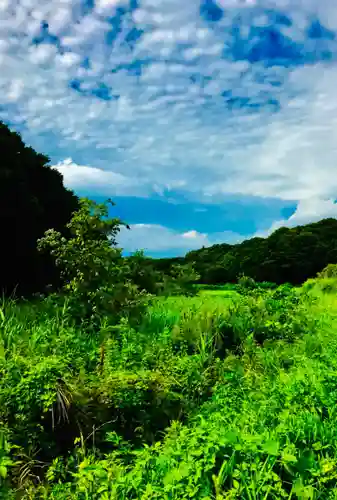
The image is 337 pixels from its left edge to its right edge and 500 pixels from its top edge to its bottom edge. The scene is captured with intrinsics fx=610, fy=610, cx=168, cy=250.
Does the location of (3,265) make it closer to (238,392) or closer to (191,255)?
(238,392)

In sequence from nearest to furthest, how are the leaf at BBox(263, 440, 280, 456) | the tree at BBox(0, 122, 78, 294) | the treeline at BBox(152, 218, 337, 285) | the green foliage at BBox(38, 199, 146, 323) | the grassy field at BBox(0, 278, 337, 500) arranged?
the leaf at BBox(263, 440, 280, 456) < the grassy field at BBox(0, 278, 337, 500) < the green foliage at BBox(38, 199, 146, 323) < the tree at BBox(0, 122, 78, 294) < the treeline at BBox(152, 218, 337, 285)

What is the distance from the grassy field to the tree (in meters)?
8.47

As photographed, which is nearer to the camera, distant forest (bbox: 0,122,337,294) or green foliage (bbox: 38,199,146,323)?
green foliage (bbox: 38,199,146,323)

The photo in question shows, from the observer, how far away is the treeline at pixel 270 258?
31.6 meters

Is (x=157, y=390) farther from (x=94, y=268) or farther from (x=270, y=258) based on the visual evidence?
(x=270, y=258)

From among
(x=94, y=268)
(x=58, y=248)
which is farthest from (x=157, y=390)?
(x=58, y=248)

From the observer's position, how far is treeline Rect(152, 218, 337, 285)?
31641 millimetres

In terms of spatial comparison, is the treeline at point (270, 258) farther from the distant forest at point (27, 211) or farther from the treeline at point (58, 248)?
the treeline at point (58, 248)

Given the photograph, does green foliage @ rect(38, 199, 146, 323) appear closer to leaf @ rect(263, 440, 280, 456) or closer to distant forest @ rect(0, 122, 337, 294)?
distant forest @ rect(0, 122, 337, 294)

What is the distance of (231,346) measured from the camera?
8023 millimetres

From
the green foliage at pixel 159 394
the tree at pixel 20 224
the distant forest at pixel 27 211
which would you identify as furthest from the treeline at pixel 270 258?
the green foliage at pixel 159 394

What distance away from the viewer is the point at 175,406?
6203 mm

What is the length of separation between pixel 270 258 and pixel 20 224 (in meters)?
18.2

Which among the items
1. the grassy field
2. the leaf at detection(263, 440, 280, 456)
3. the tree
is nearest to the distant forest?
the tree
